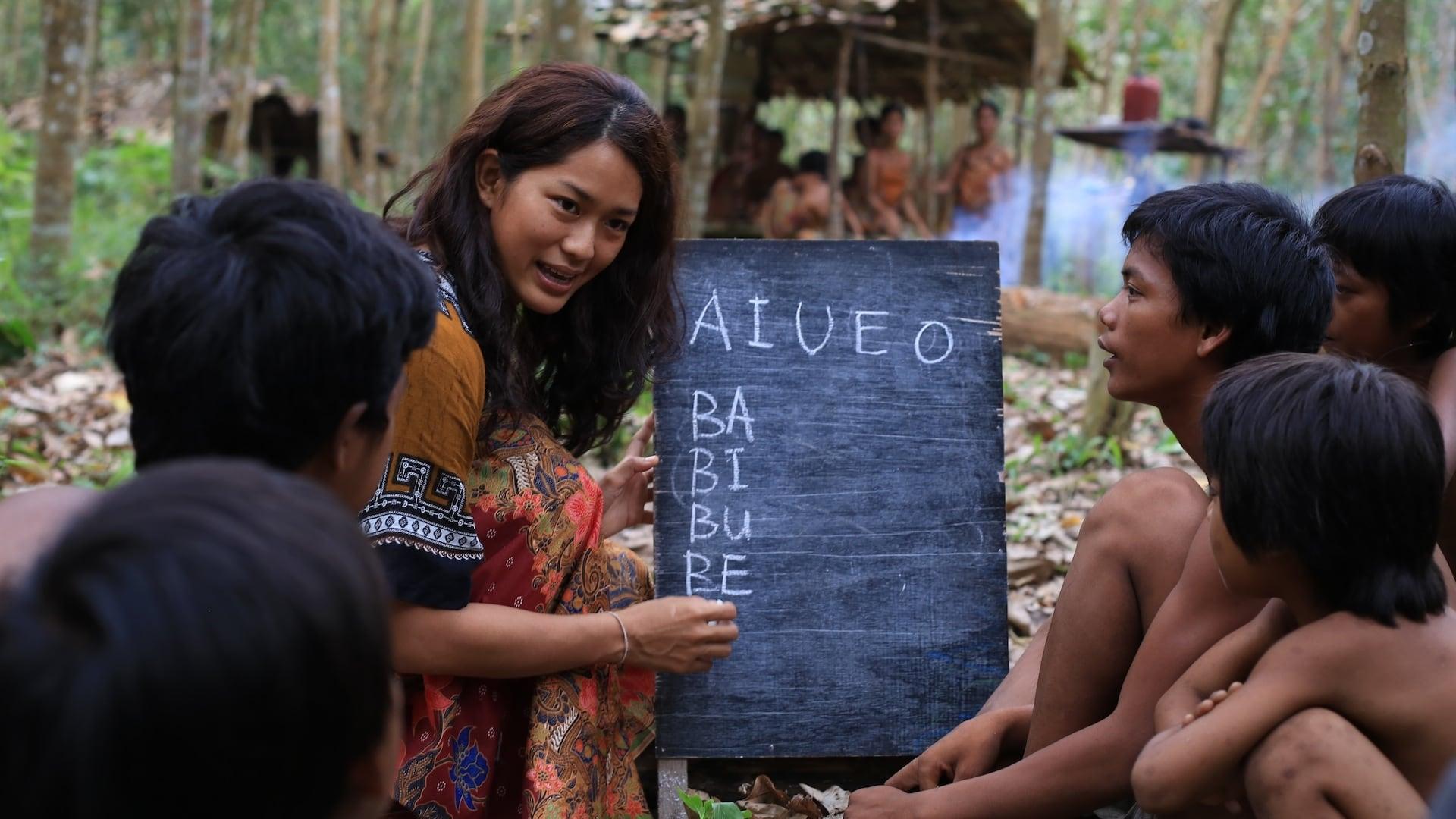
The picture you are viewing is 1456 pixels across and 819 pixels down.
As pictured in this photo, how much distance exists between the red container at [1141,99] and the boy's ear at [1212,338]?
38.3 feet

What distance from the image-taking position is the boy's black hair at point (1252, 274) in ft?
8.00

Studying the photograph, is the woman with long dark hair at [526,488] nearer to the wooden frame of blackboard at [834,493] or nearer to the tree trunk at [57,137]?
the wooden frame of blackboard at [834,493]

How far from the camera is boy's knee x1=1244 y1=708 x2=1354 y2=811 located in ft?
5.81

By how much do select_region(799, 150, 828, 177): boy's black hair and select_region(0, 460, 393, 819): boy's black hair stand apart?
587 inches

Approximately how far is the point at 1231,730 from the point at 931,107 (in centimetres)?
1357

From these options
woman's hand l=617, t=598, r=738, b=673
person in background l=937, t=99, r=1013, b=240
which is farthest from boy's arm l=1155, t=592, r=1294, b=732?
person in background l=937, t=99, r=1013, b=240

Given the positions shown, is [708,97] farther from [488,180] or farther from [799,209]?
[488,180]

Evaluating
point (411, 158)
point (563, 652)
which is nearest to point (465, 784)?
point (563, 652)

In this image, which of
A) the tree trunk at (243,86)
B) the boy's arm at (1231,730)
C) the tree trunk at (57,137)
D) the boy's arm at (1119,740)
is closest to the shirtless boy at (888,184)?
the tree trunk at (243,86)

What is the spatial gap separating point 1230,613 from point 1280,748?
38 centimetres

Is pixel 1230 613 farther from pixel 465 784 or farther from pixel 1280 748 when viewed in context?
pixel 465 784

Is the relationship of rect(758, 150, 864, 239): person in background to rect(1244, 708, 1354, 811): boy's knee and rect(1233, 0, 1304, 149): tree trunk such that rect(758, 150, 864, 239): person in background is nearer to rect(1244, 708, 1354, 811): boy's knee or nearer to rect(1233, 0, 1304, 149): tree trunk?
rect(1233, 0, 1304, 149): tree trunk

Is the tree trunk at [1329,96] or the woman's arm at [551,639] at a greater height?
the tree trunk at [1329,96]

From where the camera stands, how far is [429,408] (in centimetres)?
225
